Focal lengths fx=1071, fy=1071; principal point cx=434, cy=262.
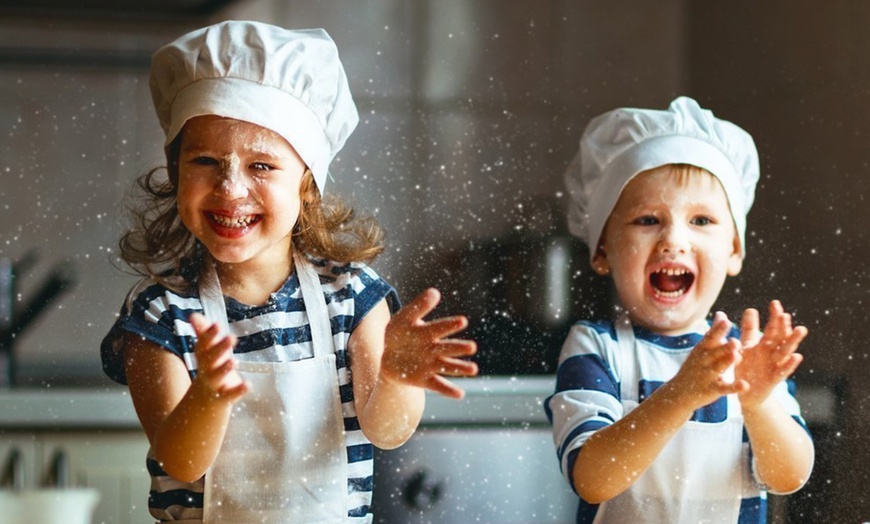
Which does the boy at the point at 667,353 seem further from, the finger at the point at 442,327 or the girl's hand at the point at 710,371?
the finger at the point at 442,327

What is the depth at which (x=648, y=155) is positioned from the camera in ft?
1.82

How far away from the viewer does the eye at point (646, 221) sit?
1.78 feet

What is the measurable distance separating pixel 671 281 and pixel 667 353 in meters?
0.04

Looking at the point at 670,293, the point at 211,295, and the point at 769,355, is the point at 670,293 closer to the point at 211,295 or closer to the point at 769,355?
the point at 769,355

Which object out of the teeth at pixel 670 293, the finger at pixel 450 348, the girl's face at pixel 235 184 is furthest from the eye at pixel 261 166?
the teeth at pixel 670 293

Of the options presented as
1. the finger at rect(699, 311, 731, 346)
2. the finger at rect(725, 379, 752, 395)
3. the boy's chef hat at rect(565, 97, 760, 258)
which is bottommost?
the finger at rect(725, 379, 752, 395)

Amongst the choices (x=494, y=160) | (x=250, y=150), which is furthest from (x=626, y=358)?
(x=250, y=150)

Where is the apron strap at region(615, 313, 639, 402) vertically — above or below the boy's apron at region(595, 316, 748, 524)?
above

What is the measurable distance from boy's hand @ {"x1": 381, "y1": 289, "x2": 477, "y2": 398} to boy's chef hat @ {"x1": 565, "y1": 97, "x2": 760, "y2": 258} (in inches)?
5.6

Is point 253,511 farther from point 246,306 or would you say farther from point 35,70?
point 35,70

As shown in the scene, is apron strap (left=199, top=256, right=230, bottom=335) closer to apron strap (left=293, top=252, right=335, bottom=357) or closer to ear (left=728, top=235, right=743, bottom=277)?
apron strap (left=293, top=252, right=335, bottom=357)

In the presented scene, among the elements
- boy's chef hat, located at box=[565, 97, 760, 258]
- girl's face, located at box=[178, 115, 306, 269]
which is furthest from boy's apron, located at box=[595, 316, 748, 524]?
girl's face, located at box=[178, 115, 306, 269]

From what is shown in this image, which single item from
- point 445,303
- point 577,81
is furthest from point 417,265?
point 577,81

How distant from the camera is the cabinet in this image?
1.66 ft
